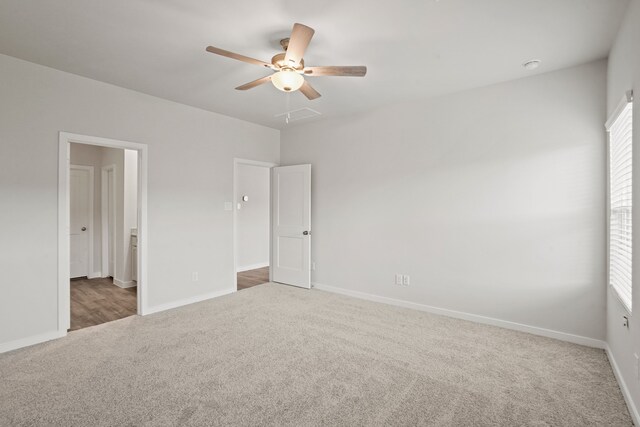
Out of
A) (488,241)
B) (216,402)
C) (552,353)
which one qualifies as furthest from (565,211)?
(216,402)

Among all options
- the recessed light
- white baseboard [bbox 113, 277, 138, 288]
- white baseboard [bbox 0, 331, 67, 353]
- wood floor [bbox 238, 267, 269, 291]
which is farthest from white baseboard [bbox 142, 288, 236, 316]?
the recessed light

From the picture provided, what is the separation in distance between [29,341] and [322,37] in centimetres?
386

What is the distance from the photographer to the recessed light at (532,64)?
296cm

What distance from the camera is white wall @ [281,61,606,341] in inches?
120

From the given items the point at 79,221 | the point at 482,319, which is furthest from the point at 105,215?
the point at 482,319

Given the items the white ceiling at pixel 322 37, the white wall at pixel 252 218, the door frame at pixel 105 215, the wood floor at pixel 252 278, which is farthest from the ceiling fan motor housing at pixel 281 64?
the door frame at pixel 105 215

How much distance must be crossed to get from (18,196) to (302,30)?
304 centimetres

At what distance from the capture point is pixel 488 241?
3.57m

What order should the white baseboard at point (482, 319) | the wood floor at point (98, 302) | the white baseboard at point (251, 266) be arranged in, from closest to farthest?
the white baseboard at point (482, 319) → the wood floor at point (98, 302) → the white baseboard at point (251, 266)

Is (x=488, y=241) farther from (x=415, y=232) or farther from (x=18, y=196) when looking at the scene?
(x=18, y=196)

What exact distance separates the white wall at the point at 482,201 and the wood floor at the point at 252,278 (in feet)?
4.44

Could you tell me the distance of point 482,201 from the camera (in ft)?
11.8

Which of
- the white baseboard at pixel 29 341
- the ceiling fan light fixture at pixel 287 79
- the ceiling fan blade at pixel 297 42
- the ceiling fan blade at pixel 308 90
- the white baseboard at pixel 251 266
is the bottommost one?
the white baseboard at pixel 29 341

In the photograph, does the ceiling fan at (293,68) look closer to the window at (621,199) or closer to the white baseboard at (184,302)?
the window at (621,199)
